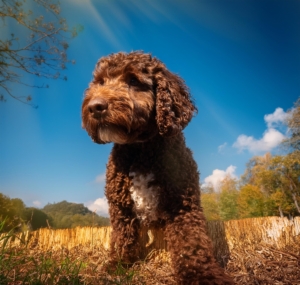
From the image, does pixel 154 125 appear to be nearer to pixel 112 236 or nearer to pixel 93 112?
pixel 93 112

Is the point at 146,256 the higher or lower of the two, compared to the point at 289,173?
lower

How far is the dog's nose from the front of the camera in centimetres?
324

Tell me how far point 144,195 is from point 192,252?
0.96 metres

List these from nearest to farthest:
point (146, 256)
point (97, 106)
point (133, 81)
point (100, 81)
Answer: point (97, 106), point (133, 81), point (100, 81), point (146, 256)

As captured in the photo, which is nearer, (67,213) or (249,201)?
(67,213)

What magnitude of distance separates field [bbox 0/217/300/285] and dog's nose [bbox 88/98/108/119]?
5.34 feet

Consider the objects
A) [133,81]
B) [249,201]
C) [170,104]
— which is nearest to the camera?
[170,104]

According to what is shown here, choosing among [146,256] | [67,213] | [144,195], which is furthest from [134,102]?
[67,213]

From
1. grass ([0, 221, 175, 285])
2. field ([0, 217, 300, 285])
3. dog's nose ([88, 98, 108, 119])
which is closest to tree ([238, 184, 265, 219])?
field ([0, 217, 300, 285])

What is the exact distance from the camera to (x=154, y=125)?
384cm

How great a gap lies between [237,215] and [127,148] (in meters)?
33.1

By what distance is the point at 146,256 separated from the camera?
4.56 metres

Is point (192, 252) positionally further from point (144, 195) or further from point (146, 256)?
point (146, 256)

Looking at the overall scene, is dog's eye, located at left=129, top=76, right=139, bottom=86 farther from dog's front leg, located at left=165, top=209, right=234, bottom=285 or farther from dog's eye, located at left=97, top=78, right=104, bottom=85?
dog's front leg, located at left=165, top=209, right=234, bottom=285
